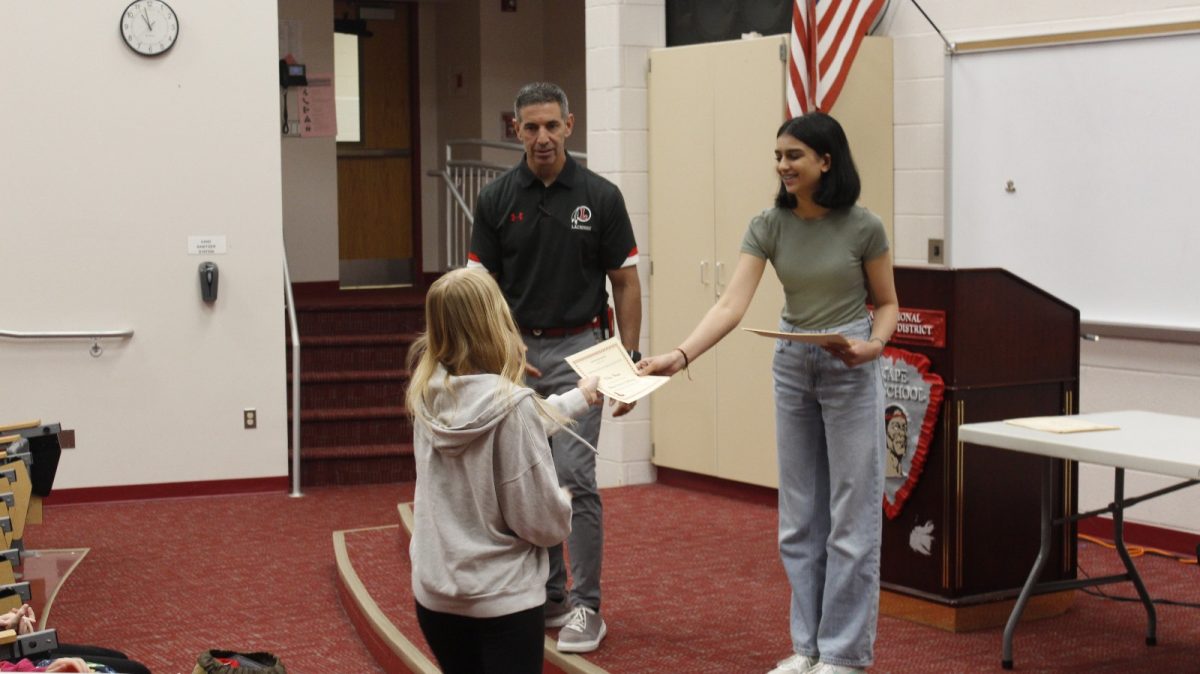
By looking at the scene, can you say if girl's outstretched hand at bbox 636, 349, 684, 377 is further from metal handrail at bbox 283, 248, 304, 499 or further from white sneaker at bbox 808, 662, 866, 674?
metal handrail at bbox 283, 248, 304, 499

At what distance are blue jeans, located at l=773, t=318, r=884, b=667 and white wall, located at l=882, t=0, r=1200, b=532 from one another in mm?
2158

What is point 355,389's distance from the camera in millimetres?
8578

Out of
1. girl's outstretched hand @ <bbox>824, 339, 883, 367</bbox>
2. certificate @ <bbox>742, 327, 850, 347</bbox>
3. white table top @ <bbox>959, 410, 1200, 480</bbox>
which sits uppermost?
certificate @ <bbox>742, 327, 850, 347</bbox>

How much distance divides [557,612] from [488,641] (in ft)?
5.19

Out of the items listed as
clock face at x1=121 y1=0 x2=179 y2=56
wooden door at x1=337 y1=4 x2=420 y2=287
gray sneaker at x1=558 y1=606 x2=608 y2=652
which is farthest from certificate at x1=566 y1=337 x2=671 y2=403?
wooden door at x1=337 y1=4 x2=420 y2=287

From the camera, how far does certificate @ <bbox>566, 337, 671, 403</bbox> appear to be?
10.9ft

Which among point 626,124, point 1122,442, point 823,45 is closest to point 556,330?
point 1122,442

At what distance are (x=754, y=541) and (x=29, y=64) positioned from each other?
432cm

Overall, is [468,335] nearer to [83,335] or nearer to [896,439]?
[896,439]

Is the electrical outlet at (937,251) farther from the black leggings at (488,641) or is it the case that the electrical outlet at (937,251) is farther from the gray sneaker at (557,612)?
the black leggings at (488,641)

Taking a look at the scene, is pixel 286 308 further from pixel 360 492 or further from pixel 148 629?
pixel 148 629

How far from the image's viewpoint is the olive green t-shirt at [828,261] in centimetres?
367

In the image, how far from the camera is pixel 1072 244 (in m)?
5.65

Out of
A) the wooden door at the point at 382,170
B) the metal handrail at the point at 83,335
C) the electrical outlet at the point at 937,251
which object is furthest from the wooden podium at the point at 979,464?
the wooden door at the point at 382,170
